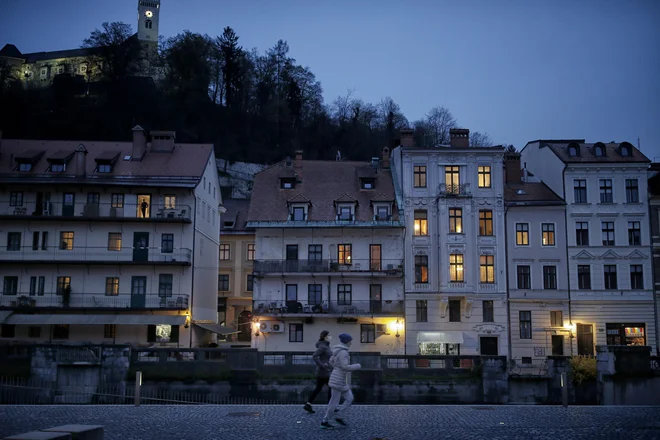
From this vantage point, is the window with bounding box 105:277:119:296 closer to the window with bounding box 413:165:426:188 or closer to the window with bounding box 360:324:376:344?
the window with bounding box 360:324:376:344

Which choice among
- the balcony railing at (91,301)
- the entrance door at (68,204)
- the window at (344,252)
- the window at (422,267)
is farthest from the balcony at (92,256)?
the window at (422,267)

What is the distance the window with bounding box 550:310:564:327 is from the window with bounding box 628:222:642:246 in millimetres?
6786

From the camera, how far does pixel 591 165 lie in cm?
4656

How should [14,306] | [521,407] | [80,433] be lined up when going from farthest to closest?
[14,306]
[521,407]
[80,433]

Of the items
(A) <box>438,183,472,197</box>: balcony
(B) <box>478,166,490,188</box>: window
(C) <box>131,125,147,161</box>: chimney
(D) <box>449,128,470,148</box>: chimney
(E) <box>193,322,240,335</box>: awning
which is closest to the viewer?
(A) <box>438,183,472,197</box>: balcony

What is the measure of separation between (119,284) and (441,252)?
2048 cm

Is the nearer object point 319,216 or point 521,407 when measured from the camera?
point 521,407

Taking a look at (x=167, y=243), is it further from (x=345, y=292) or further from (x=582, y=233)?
(x=582, y=233)

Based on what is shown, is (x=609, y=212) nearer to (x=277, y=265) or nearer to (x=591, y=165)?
(x=591, y=165)

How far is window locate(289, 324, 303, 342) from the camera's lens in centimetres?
4428

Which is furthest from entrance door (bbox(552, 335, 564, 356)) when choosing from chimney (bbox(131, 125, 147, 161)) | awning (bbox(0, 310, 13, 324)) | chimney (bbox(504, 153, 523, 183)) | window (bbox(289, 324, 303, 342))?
awning (bbox(0, 310, 13, 324))

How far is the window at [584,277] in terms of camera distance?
45.7 metres

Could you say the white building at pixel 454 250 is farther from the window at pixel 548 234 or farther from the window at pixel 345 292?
the window at pixel 345 292

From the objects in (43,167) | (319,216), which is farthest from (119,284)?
(319,216)
